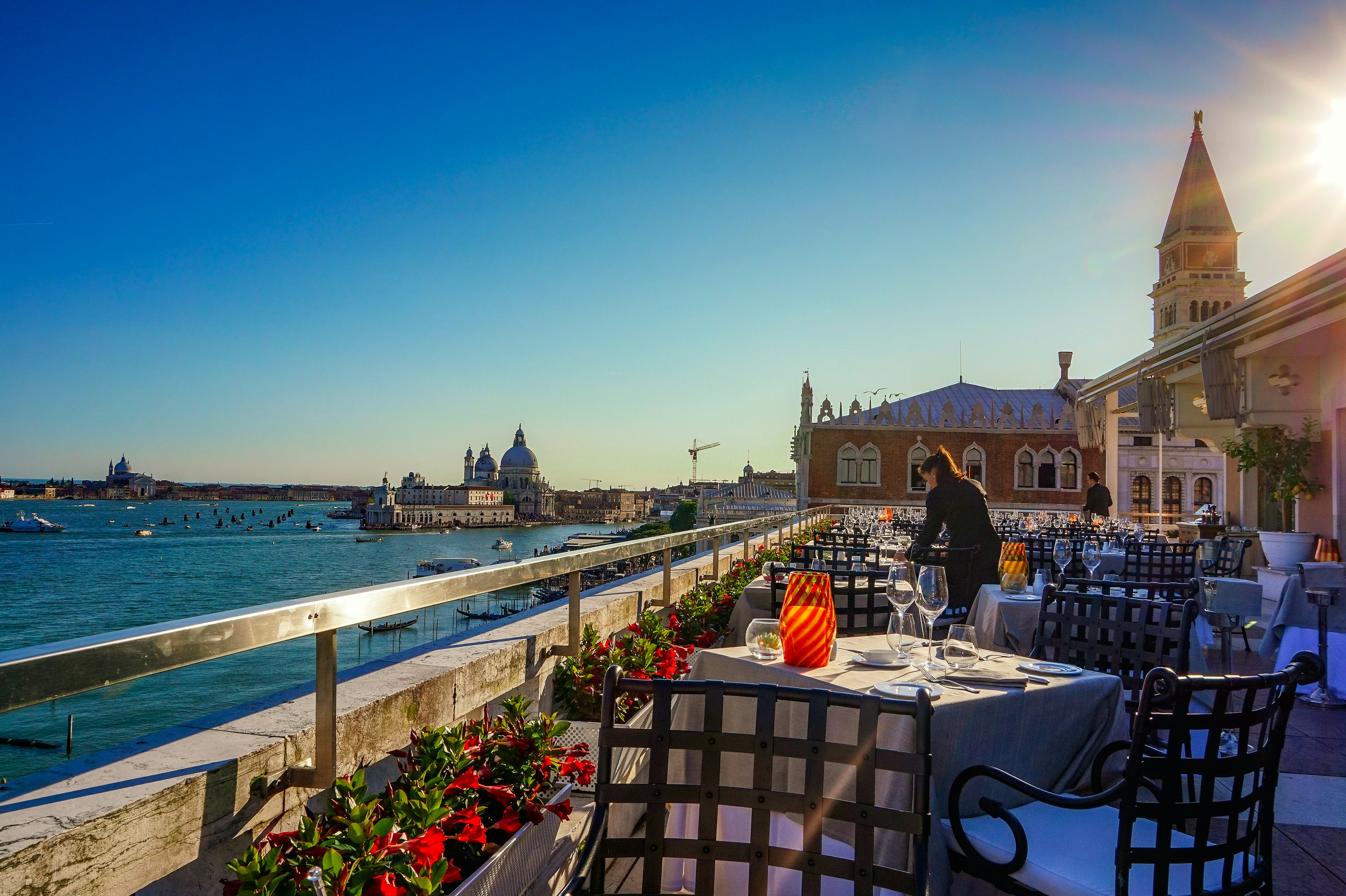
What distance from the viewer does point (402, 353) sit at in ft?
126

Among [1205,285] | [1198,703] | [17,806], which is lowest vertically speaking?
[1198,703]

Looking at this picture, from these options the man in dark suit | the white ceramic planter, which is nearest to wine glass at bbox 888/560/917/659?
the white ceramic planter

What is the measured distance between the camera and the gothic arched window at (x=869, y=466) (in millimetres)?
35312

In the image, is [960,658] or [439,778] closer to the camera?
[439,778]

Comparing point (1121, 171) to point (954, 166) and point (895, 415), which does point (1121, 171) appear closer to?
point (954, 166)

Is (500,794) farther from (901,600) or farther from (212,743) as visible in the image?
(901,600)

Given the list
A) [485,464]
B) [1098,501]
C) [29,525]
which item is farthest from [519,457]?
[1098,501]

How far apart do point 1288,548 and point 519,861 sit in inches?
422

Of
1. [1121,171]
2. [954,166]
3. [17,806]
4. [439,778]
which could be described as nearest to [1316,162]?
[1121,171]

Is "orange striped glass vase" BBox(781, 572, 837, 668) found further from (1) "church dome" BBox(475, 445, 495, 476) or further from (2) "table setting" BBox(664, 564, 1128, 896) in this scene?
(1) "church dome" BBox(475, 445, 495, 476)

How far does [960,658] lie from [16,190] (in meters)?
14.2

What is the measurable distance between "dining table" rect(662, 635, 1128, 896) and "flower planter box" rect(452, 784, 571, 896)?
1.26 feet

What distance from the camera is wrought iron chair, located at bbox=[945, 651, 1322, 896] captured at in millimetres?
1883

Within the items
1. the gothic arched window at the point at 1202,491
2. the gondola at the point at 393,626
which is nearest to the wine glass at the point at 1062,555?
the gondola at the point at 393,626
